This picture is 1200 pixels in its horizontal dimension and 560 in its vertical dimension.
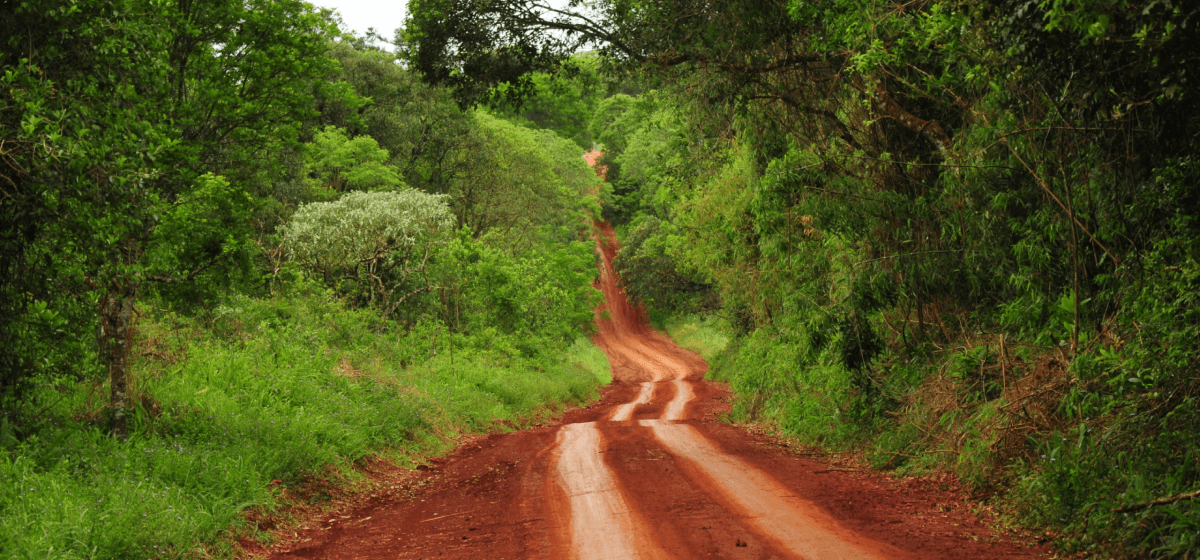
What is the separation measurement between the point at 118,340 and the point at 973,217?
33.6ft

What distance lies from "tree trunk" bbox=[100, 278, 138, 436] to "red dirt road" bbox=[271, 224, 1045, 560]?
9.33ft

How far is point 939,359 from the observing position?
10.2 m

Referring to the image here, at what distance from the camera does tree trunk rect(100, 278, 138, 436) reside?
8.72 meters

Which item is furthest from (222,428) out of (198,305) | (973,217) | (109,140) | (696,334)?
(696,334)

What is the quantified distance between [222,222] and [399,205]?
9.88 m

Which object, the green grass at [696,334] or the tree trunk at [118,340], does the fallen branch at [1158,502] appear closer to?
the tree trunk at [118,340]

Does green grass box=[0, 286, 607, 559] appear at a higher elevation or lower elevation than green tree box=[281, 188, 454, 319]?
lower

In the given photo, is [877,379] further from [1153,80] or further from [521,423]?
[521,423]

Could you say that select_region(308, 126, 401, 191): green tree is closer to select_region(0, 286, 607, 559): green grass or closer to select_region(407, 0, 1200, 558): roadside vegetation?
select_region(0, 286, 607, 559): green grass

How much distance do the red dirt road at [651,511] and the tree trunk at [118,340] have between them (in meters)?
2.84

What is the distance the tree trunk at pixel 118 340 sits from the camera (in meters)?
8.72

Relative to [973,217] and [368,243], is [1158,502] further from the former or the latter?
[368,243]

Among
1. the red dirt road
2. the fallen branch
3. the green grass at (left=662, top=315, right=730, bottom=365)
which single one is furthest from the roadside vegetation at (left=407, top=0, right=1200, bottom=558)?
the green grass at (left=662, top=315, right=730, bottom=365)

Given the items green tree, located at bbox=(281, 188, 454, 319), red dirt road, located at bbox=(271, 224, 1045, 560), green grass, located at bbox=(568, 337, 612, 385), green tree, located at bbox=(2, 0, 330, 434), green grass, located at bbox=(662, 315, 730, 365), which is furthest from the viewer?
green grass, located at bbox=(662, 315, 730, 365)
